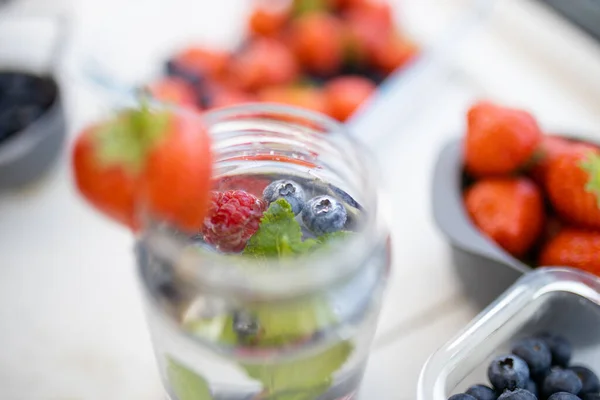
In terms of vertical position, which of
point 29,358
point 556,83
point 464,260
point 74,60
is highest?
point 556,83

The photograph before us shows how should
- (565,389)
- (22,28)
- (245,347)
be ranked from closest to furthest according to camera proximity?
(245,347), (565,389), (22,28)

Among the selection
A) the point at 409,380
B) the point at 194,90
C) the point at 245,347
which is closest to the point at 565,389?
the point at 409,380

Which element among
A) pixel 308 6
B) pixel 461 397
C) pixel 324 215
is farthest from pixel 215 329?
pixel 308 6

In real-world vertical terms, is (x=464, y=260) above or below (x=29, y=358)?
above

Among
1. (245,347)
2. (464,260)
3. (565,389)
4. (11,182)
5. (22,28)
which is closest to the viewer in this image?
(245,347)

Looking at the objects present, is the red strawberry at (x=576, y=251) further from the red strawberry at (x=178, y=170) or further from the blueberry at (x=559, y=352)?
the red strawberry at (x=178, y=170)

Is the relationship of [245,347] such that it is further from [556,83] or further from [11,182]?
[556,83]

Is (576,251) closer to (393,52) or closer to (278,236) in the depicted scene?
(278,236)
